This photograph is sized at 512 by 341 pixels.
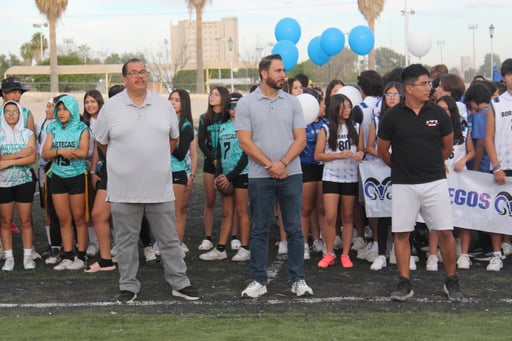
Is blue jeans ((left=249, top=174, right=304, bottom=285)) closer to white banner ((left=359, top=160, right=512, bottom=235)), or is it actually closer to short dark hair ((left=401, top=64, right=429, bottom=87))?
short dark hair ((left=401, top=64, right=429, bottom=87))

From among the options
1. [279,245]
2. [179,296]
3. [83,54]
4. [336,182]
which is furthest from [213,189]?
[83,54]

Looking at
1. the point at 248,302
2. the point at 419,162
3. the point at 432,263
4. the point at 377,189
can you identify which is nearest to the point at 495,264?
the point at 432,263

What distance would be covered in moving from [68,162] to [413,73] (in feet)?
12.2

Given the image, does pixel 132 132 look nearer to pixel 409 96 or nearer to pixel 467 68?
pixel 409 96

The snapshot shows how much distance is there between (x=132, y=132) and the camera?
6.58 m

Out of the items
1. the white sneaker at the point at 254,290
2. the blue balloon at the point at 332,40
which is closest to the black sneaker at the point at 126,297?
the white sneaker at the point at 254,290

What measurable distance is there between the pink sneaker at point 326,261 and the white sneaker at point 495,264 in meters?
A: 1.58

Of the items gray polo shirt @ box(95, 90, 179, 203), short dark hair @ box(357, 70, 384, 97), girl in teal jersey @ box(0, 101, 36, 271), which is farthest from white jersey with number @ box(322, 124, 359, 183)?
girl in teal jersey @ box(0, 101, 36, 271)

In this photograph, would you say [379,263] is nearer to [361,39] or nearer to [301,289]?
[301,289]

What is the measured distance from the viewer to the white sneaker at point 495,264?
781 centimetres

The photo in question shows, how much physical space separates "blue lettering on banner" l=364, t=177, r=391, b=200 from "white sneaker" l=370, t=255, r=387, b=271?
622 mm

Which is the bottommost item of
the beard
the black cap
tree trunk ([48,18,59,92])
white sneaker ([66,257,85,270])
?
white sneaker ([66,257,85,270])

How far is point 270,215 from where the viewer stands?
689cm

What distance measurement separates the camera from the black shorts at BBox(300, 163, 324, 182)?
850 centimetres
